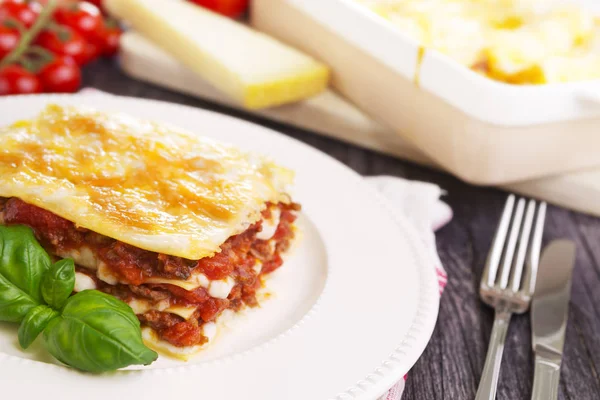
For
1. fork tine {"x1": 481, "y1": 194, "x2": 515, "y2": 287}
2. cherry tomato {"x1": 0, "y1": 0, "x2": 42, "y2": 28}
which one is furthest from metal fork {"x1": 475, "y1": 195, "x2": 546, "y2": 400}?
cherry tomato {"x1": 0, "y1": 0, "x2": 42, "y2": 28}

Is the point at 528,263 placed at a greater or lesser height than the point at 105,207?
lesser

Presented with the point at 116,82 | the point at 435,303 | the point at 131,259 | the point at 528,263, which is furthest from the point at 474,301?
the point at 116,82

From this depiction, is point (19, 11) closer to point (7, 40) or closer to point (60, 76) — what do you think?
point (7, 40)

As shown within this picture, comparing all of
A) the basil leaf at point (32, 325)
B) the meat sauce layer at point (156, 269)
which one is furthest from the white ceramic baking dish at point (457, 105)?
the basil leaf at point (32, 325)

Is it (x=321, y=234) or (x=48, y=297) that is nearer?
(x=48, y=297)

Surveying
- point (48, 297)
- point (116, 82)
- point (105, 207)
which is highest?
point (105, 207)

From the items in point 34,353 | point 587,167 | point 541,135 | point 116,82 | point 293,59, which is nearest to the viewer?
point 34,353

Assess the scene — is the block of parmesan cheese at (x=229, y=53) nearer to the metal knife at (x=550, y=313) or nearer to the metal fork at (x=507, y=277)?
the metal fork at (x=507, y=277)

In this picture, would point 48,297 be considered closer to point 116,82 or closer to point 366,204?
point 366,204

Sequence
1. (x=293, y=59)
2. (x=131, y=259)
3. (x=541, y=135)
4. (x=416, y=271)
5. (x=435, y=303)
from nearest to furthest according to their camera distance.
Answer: (x=131, y=259) → (x=435, y=303) → (x=416, y=271) → (x=541, y=135) → (x=293, y=59)
